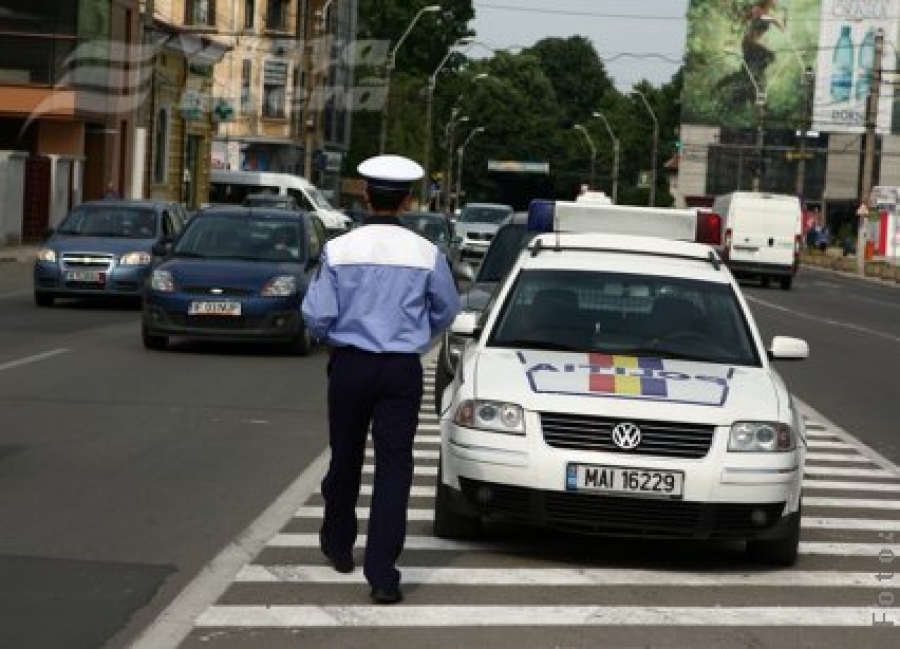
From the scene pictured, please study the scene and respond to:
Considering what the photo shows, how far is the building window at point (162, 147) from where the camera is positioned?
62031 mm

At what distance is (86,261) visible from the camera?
26.3 m

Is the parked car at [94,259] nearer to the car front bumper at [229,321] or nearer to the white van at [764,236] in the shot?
the car front bumper at [229,321]

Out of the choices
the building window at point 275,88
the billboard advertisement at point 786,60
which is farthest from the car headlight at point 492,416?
the billboard advertisement at point 786,60

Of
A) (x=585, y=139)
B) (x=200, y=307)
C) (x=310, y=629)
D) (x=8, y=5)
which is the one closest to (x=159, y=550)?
(x=310, y=629)

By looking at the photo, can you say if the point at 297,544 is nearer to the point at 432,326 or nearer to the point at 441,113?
the point at 432,326

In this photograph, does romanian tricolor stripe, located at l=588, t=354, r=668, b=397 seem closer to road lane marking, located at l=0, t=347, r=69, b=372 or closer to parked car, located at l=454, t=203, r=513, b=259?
road lane marking, located at l=0, t=347, r=69, b=372

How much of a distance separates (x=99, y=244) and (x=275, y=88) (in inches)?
2336

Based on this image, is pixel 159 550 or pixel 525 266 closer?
pixel 159 550

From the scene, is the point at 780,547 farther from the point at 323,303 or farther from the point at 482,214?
the point at 482,214

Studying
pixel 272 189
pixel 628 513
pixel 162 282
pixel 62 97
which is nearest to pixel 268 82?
pixel 272 189

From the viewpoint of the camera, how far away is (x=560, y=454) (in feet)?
27.6

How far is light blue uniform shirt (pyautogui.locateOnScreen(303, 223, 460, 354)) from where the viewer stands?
765cm

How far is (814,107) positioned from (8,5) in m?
64.6

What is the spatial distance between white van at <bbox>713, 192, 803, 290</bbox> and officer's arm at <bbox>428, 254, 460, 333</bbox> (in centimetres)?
4664
